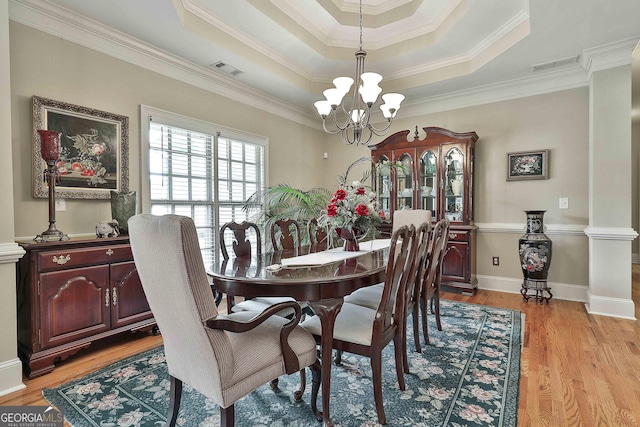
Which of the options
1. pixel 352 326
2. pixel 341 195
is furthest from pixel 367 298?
pixel 341 195

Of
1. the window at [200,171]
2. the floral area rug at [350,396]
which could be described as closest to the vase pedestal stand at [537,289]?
the floral area rug at [350,396]

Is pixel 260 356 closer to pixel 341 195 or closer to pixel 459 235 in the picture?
pixel 341 195

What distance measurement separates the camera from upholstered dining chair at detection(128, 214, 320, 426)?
119cm

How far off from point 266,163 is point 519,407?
369cm

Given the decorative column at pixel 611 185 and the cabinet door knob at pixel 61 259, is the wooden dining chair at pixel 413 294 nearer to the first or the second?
the cabinet door knob at pixel 61 259

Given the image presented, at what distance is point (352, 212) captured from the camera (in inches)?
92.7

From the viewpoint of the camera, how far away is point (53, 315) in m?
2.21

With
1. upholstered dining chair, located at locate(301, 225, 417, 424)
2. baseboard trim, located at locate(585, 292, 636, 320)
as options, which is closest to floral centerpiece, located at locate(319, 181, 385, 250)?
upholstered dining chair, located at locate(301, 225, 417, 424)

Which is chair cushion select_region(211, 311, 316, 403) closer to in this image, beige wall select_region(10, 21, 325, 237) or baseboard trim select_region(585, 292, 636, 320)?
beige wall select_region(10, 21, 325, 237)

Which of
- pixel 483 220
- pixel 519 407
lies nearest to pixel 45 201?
pixel 519 407

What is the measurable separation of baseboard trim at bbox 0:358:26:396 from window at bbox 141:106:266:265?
149 cm

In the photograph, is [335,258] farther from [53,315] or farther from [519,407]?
[53,315]


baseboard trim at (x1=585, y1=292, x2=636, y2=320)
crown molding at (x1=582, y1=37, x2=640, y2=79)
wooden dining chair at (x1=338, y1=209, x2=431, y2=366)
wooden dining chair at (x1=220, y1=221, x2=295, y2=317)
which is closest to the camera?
wooden dining chair at (x1=338, y1=209, x2=431, y2=366)

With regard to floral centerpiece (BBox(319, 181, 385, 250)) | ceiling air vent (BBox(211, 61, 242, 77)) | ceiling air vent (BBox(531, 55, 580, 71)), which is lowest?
floral centerpiece (BBox(319, 181, 385, 250))
